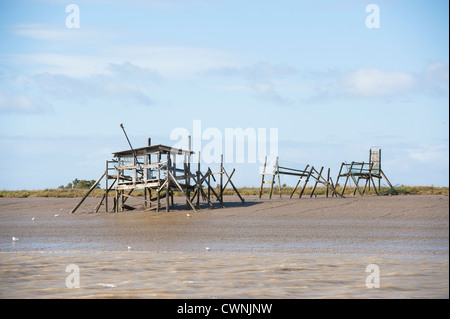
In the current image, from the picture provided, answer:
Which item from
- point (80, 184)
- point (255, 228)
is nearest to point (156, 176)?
point (255, 228)

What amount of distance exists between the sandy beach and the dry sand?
34mm

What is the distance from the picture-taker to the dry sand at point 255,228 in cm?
1636

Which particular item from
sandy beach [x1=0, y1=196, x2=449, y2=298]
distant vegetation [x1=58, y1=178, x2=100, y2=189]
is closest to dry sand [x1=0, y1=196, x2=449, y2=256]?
sandy beach [x1=0, y1=196, x2=449, y2=298]

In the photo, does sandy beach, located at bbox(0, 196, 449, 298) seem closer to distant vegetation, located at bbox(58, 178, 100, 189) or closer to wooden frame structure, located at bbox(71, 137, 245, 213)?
wooden frame structure, located at bbox(71, 137, 245, 213)

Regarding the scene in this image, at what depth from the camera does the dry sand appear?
16359 millimetres

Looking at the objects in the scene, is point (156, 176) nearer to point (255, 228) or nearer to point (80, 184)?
point (255, 228)

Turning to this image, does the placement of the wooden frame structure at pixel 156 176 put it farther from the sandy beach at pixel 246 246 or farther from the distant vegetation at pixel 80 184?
the distant vegetation at pixel 80 184

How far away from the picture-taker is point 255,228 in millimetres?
21422

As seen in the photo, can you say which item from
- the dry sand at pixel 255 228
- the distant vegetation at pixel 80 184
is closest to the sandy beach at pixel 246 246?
the dry sand at pixel 255 228

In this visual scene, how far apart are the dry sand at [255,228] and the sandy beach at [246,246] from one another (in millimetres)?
34
